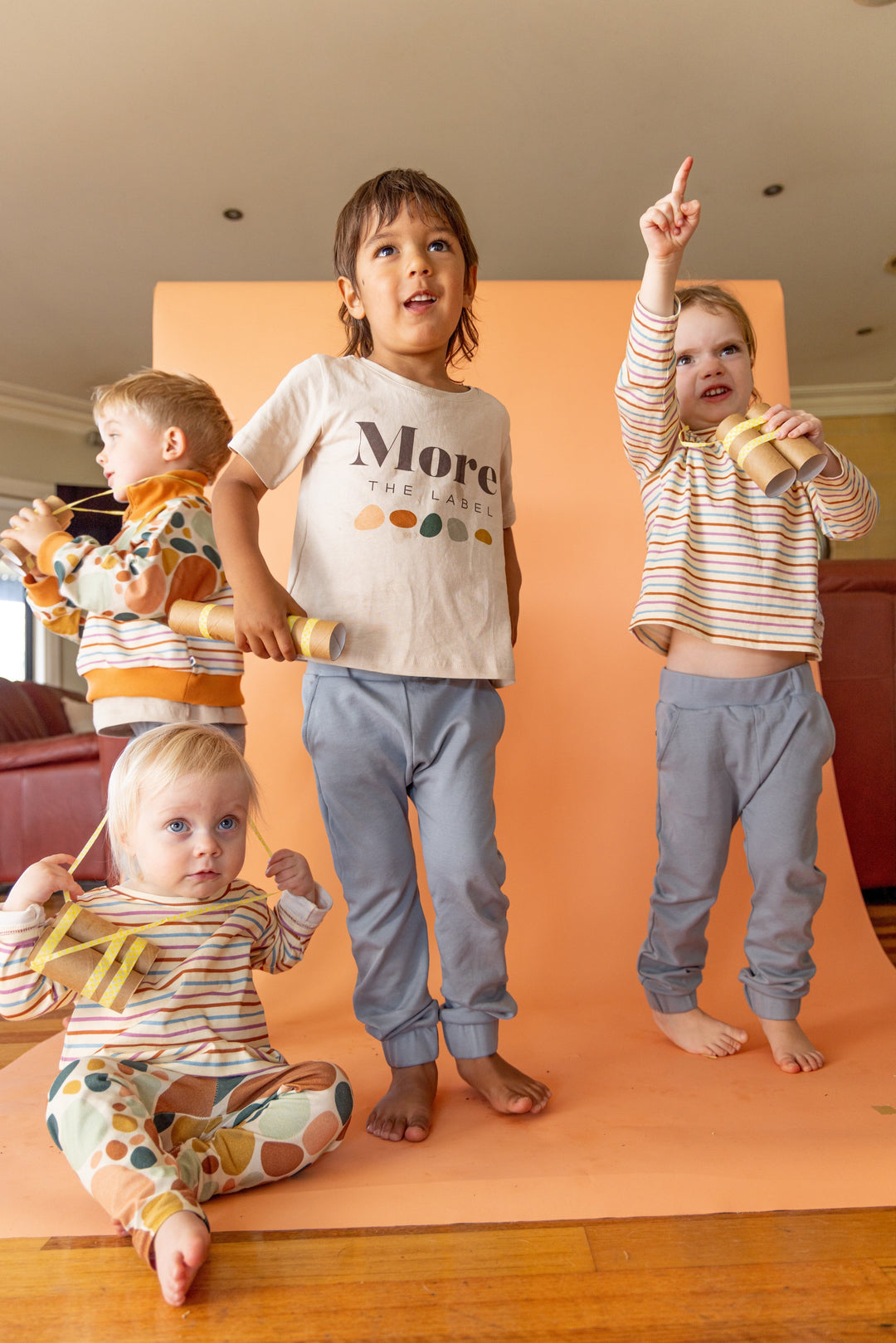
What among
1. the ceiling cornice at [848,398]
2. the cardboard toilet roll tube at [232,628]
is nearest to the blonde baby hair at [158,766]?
the cardboard toilet roll tube at [232,628]

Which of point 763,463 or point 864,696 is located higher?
point 763,463

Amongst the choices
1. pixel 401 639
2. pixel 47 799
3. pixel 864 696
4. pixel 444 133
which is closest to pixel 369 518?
pixel 401 639

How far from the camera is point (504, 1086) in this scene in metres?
1.07

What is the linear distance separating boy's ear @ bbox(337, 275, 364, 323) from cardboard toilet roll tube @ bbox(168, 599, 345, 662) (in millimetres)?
377

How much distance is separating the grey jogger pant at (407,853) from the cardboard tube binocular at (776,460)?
41 centimetres

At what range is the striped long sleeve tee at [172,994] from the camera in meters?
0.91

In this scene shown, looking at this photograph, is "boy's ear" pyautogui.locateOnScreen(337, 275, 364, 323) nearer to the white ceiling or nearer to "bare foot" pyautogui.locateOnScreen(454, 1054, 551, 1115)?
"bare foot" pyautogui.locateOnScreen(454, 1054, 551, 1115)

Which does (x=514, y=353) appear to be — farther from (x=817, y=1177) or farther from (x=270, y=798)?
(x=817, y=1177)

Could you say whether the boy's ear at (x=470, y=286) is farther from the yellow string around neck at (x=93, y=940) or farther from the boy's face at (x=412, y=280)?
the yellow string around neck at (x=93, y=940)

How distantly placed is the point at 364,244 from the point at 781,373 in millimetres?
977

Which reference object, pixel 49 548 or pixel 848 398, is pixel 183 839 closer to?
pixel 49 548

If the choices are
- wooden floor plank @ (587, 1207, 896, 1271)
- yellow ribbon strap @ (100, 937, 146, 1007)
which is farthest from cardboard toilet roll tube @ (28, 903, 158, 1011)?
wooden floor plank @ (587, 1207, 896, 1271)

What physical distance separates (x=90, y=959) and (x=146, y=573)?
48cm

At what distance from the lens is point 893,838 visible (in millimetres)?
2098
